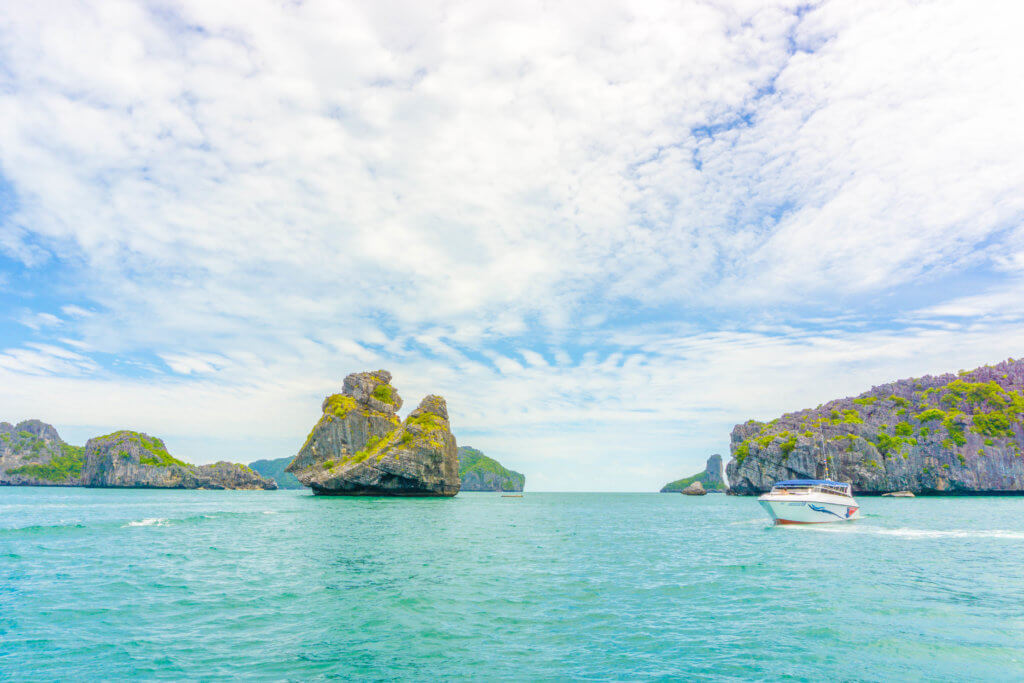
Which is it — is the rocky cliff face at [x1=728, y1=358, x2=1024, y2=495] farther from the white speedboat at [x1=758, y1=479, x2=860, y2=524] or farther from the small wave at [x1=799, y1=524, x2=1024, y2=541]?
the small wave at [x1=799, y1=524, x2=1024, y2=541]

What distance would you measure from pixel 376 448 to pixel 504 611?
106524mm

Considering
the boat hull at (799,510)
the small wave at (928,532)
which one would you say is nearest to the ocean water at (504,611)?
the small wave at (928,532)

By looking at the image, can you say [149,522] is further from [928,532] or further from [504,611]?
[928,532]

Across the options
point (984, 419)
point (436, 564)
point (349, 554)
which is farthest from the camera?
point (984, 419)

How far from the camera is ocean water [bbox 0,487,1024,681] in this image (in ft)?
42.0

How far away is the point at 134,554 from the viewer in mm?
29859

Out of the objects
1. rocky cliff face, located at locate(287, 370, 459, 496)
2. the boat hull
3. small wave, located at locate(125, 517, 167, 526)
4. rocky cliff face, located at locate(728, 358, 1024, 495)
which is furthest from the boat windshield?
rocky cliff face, located at locate(728, 358, 1024, 495)

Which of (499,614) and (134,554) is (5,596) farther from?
(499,614)

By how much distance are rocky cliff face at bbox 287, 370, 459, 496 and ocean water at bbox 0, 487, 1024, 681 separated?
74.3 metres

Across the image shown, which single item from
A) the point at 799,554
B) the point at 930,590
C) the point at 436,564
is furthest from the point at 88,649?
the point at 799,554

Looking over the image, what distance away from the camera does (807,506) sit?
172ft

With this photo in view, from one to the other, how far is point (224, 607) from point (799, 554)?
106 feet

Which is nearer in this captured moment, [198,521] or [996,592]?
[996,592]

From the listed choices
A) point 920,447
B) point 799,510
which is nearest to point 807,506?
point 799,510
